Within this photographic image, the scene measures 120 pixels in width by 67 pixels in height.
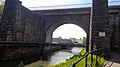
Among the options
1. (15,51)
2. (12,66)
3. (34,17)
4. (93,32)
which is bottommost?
(12,66)

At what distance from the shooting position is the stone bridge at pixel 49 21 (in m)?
9.35

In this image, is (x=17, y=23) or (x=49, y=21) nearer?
(x=17, y=23)

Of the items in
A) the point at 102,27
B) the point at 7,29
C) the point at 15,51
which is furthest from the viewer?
the point at 7,29

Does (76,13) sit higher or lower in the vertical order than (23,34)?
higher

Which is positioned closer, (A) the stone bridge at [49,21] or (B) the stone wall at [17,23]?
(A) the stone bridge at [49,21]

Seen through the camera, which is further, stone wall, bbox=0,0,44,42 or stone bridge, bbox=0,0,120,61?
stone wall, bbox=0,0,44,42

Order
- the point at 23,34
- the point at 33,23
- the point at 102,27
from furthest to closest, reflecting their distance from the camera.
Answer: the point at 33,23 → the point at 23,34 → the point at 102,27

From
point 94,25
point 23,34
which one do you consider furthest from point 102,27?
point 23,34

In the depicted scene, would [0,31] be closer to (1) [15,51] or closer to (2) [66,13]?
(1) [15,51]

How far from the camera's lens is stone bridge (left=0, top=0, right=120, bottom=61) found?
935cm

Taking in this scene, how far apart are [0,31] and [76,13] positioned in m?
10.4

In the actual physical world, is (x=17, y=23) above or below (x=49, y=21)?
below

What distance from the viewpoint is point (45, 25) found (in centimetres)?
2219

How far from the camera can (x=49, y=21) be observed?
2186 centimetres
